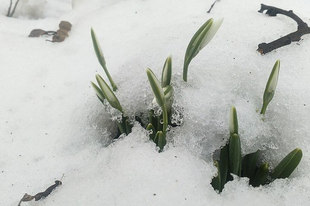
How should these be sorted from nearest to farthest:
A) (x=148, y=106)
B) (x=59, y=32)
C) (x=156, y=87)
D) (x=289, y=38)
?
1. (x=156, y=87)
2. (x=148, y=106)
3. (x=289, y=38)
4. (x=59, y=32)

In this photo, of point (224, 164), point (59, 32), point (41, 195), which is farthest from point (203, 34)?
point (59, 32)

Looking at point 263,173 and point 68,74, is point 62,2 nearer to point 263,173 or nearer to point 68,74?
point 68,74

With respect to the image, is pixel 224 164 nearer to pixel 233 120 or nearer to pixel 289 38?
pixel 233 120

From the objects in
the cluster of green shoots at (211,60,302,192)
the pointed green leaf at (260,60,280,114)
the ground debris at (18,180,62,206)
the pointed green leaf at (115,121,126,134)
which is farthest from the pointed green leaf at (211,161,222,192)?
the ground debris at (18,180,62,206)

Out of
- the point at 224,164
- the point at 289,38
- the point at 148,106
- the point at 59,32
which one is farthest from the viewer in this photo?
the point at 59,32

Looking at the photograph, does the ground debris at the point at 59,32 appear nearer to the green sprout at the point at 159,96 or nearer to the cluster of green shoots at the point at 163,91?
the cluster of green shoots at the point at 163,91

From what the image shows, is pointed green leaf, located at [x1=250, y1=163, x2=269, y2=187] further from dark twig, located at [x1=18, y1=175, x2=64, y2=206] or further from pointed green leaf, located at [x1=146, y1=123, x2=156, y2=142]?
dark twig, located at [x1=18, y1=175, x2=64, y2=206]

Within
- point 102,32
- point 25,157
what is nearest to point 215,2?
point 102,32
